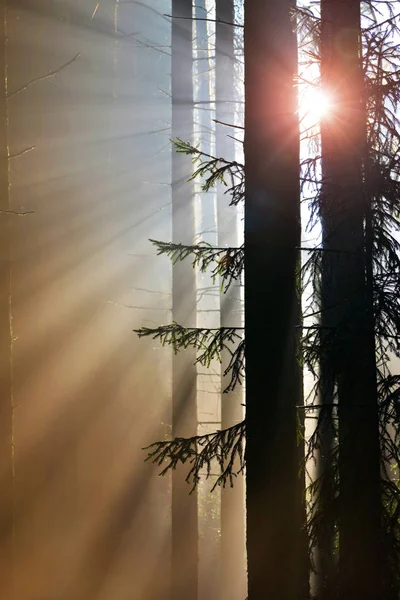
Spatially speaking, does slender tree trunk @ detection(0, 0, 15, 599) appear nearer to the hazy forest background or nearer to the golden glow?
the hazy forest background

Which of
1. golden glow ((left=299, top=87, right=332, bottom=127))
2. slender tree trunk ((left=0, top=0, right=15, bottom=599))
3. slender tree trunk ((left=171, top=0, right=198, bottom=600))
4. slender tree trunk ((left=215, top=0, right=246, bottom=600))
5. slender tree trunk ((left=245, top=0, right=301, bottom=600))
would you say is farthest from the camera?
slender tree trunk ((left=215, top=0, right=246, bottom=600))

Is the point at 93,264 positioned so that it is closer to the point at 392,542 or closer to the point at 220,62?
the point at 220,62

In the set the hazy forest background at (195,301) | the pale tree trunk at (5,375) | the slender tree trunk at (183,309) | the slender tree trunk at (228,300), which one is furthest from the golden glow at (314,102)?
the pale tree trunk at (5,375)

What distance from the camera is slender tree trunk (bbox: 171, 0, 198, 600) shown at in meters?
7.91

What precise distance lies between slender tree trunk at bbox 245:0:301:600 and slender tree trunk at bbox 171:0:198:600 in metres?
4.88

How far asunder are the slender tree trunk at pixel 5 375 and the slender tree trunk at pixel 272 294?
215 inches

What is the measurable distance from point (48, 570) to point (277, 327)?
9708 mm

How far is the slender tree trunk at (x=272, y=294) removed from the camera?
3.09 meters

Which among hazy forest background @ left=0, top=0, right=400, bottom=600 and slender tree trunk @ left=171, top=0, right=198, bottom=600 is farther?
slender tree trunk @ left=171, top=0, right=198, bottom=600

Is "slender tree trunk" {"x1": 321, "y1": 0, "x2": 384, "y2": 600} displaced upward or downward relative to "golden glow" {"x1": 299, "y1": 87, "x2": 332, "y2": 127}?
downward

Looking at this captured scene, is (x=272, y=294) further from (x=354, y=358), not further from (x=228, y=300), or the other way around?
(x=228, y=300)

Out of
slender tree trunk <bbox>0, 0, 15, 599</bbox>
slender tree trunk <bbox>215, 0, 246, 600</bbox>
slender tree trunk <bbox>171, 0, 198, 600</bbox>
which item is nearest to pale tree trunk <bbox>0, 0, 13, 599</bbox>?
slender tree trunk <bbox>0, 0, 15, 599</bbox>

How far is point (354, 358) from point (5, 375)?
21.1ft

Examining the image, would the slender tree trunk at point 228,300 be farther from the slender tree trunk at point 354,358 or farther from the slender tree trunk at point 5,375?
the slender tree trunk at point 354,358
